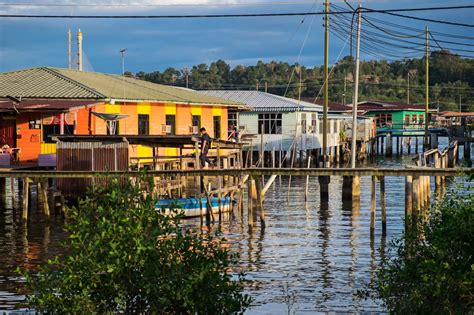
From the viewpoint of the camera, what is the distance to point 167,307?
13781 mm

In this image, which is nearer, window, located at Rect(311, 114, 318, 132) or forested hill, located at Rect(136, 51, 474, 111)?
window, located at Rect(311, 114, 318, 132)

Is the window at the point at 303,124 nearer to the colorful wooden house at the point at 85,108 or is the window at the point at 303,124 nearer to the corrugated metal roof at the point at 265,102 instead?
the corrugated metal roof at the point at 265,102

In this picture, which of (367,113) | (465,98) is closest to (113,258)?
(367,113)

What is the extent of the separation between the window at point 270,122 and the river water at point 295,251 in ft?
66.2

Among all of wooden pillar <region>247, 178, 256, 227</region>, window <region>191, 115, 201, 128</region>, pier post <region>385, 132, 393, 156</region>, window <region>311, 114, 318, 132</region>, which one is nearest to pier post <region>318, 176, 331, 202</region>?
wooden pillar <region>247, 178, 256, 227</region>

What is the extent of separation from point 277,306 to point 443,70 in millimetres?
171566

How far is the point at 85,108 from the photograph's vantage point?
4050 centimetres

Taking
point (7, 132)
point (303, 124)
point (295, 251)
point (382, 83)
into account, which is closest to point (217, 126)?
point (303, 124)

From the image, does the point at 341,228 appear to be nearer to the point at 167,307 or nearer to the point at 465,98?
the point at 167,307

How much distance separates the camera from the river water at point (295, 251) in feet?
65.2

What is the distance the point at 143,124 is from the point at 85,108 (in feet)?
22.5

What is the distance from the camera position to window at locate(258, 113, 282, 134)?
211 ft

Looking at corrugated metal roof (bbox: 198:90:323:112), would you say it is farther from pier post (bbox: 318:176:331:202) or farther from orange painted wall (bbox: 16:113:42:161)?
orange painted wall (bbox: 16:113:42:161)

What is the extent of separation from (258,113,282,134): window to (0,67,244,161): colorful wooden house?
380 inches
